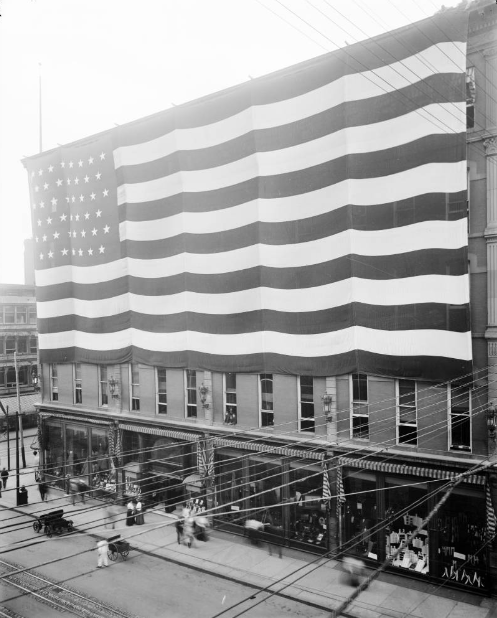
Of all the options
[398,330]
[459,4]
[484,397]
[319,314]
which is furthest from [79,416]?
[459,4]

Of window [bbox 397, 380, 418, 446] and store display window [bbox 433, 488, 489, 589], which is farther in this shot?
window [bbox 397, 380, 418, 446]

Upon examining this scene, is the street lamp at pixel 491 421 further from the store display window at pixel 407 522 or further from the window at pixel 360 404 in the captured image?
the window at pixel 360 404

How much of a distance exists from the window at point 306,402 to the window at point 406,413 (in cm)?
388

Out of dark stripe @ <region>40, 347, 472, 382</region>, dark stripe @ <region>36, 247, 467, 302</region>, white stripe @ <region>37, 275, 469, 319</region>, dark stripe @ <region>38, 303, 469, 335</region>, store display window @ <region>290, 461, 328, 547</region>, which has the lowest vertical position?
store display window @ <region>290, 461, 328, 547</region>

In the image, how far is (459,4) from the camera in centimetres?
1902

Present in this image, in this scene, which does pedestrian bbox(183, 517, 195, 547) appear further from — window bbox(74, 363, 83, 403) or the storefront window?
window bbox(74, 363, 83, 403)

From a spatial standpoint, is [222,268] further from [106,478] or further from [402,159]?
[106,478]

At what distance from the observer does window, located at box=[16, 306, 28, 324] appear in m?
49.8

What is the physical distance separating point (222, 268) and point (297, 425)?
787 centimetres

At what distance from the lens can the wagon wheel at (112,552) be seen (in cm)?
2133

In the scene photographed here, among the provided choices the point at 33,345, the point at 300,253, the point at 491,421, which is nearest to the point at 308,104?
the point at 300,253

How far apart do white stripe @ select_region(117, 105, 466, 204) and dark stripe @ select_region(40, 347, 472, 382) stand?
311 inches

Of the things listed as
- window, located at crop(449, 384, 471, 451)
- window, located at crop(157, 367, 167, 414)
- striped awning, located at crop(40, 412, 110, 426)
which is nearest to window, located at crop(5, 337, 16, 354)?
striped awning, located at crop(40, 412, 110, 426)

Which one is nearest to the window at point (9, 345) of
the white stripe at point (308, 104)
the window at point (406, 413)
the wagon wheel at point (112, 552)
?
the white stripe at point (308, 104)
